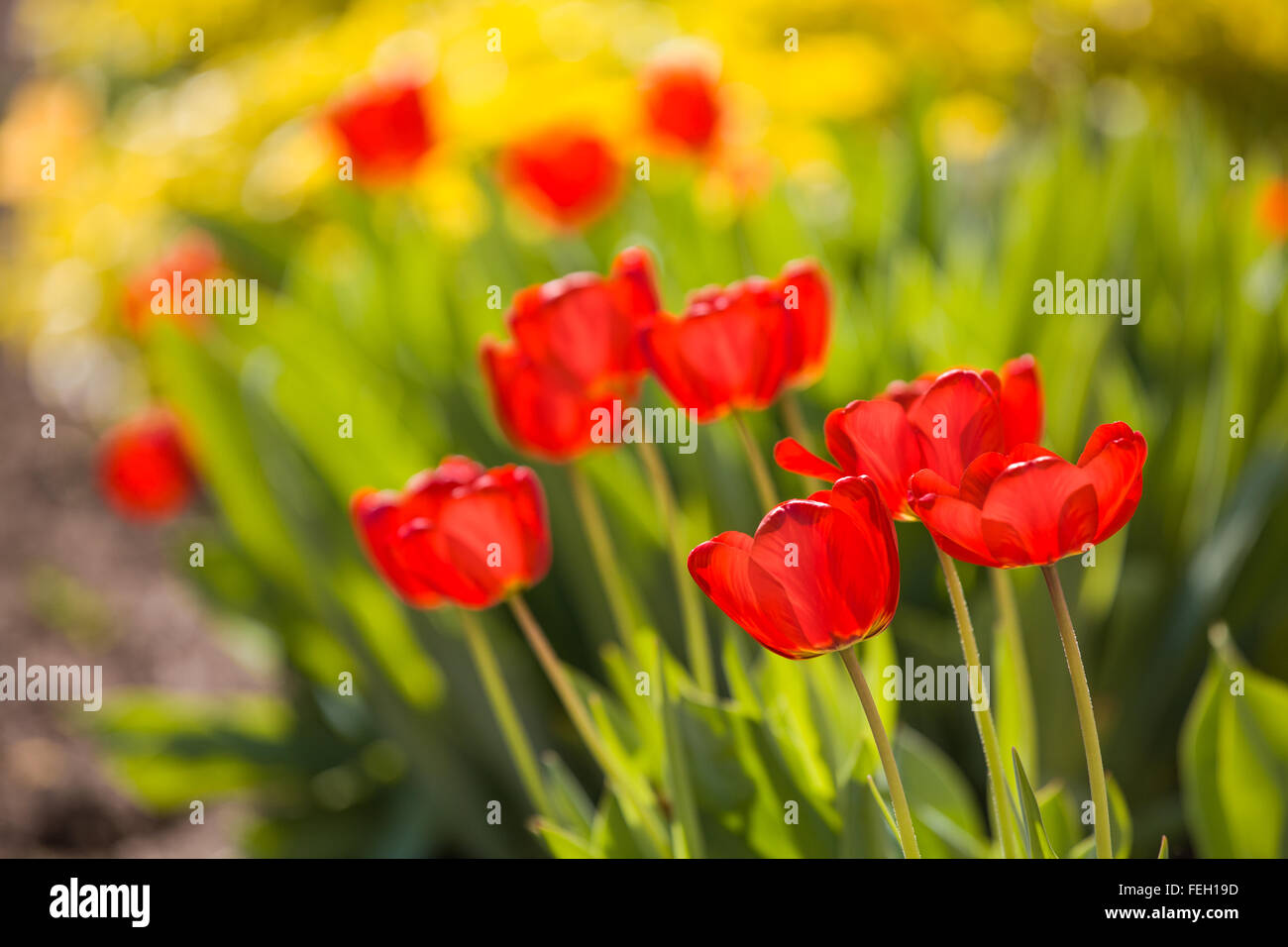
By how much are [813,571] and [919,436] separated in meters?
0.06

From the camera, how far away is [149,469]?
5.10 feet

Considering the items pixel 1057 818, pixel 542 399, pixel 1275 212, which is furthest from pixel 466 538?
pixel 1275 212

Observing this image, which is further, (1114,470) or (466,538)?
(466,538)

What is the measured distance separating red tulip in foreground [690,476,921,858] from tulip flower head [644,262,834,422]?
14 centimetres

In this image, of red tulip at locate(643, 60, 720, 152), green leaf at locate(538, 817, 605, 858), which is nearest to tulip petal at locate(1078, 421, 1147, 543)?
green leaf at locate(538, 817, 605, 858)

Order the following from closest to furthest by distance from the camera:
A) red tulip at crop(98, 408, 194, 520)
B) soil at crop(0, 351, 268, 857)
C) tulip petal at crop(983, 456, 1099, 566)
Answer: tulip petal at crop(983, 456, 1099, 566), red tulip at crop(98, 408, 194, 520), soil at crop(0, 351, 268, 857)

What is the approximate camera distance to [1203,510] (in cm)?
103

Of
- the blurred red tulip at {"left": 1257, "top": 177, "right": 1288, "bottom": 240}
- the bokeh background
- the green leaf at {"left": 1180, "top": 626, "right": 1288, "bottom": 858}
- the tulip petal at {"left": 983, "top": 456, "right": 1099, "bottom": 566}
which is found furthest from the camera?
the blurred red tulip at {"left": 1257, "top": 177, "right": 1288, "bottom": 240}

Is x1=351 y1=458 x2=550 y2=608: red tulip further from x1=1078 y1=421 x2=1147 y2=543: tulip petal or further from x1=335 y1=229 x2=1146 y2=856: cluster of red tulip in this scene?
x1=1078 y1=421 x2=1147 y2=543: tulip petal

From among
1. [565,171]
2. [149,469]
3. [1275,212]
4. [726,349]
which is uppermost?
[565,171]

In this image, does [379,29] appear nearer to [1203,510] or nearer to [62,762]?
[62,762]

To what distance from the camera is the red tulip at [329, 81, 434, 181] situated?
4.50 feet

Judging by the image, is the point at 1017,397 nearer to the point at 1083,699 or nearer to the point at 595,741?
the point at 1083,699
